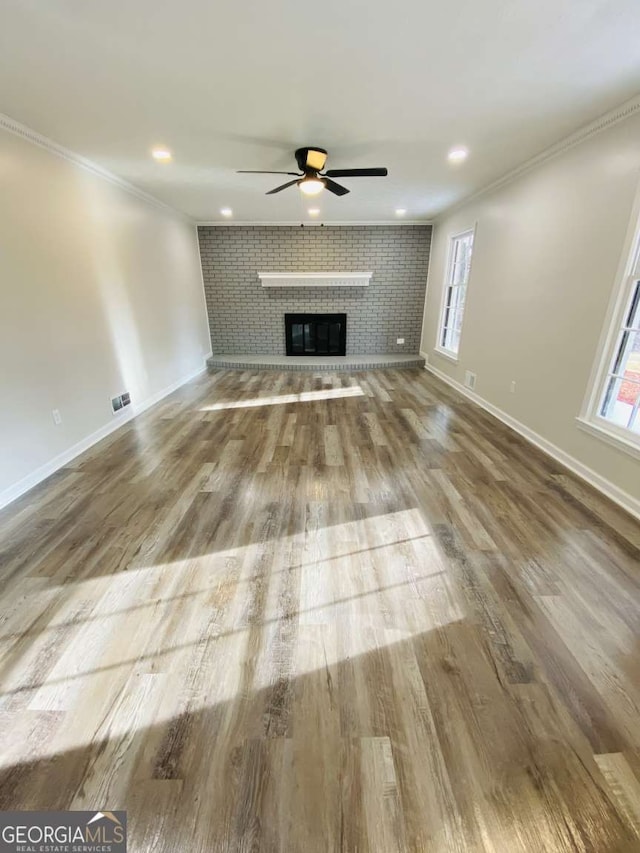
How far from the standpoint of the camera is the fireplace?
6738mm

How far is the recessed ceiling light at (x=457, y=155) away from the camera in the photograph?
9.89 feet

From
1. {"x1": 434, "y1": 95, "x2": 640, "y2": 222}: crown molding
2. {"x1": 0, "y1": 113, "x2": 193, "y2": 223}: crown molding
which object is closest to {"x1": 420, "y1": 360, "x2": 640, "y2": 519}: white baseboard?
{"x1": 434, "y1": 95, "x2": 640, "y2": 222}: crown molding

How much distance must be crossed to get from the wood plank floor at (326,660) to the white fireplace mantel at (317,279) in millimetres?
4765

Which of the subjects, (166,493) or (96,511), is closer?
(96,511)

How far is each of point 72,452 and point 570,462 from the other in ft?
14.0

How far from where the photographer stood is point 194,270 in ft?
20.2

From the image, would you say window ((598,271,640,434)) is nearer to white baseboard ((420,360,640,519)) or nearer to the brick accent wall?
white baseboard ((420,360,640,519))

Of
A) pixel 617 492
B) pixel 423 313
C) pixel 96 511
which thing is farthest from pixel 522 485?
pixel 423 313

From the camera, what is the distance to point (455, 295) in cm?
550

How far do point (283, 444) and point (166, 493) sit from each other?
45.8 inches

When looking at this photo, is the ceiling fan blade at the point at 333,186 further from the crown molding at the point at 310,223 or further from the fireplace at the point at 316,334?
the fireplace at the point at 316,334

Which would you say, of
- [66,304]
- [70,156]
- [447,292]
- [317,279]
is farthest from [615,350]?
[317,279]

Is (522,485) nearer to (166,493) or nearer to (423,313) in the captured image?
(166,493)

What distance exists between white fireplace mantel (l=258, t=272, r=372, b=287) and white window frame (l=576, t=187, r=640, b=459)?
4442 millimetres
